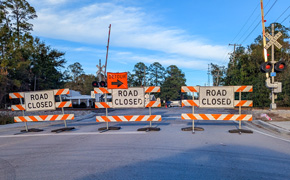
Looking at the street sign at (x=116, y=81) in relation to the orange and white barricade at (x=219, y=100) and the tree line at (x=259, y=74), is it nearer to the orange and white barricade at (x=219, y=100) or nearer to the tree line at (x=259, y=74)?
the orange and white barricade at (x=219, y=100)

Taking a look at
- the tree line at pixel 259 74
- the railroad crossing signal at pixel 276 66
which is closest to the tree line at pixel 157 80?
the tree line at pixel 259 74

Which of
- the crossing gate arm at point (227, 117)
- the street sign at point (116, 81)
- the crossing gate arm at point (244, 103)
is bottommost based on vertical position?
the crossing gate arm at point (227, 117)

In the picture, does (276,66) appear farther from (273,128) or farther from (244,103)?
(244,103)

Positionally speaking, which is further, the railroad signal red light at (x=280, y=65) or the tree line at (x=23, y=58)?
the tree line at (x=23, y=58)

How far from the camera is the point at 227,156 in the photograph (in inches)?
236

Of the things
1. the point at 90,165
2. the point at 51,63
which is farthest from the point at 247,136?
the point at 51,63

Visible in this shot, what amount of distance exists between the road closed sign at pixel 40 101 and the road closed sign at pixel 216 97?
707 cm

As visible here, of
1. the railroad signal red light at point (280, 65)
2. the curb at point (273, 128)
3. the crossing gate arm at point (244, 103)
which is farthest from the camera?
the railroad signal red light at point (280, 65)

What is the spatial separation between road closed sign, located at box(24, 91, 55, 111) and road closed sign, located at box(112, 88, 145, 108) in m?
3.11

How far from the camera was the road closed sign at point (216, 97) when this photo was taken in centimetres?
995

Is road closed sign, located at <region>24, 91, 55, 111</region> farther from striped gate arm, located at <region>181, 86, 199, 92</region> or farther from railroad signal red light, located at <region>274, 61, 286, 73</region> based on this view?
railroad signal red light, located at <region>274, 61, 286, 73</region>

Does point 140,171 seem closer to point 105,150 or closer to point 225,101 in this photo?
point 105,150

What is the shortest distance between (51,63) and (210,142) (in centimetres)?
3398

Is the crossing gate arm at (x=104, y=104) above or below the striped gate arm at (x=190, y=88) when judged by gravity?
below
